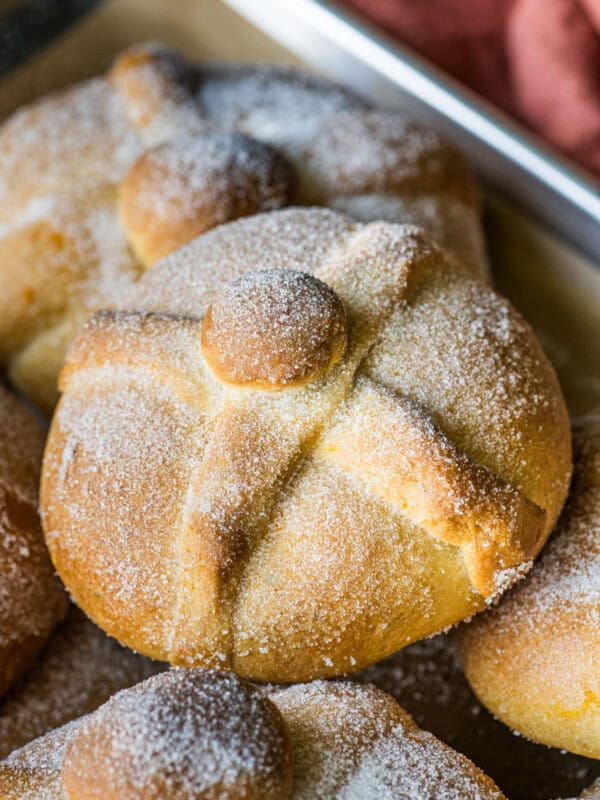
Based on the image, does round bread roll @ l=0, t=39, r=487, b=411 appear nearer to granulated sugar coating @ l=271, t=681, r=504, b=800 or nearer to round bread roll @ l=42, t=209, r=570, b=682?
round bread roll @ l=42, t=209, r=570, b=682

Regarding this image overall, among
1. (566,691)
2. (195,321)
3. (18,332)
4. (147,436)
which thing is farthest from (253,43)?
(566,691)

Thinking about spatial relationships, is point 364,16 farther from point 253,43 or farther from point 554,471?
point 554,471

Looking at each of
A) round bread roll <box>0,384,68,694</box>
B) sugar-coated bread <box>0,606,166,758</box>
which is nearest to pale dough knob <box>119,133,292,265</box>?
round bread roll <box>0,384,68,694</box>

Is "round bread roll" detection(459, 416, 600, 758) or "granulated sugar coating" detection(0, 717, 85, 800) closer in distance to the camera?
"granulated sugar coating" detection(0, 717, 85, 800)

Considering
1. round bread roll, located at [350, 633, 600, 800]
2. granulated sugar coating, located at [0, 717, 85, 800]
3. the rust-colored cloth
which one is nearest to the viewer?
Answer: granulated sugar coating, located at [0, 717, 85, 800]

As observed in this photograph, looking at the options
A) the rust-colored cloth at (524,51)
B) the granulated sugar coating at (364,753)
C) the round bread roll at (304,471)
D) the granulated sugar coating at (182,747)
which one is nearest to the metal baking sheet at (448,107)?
the rust-colored cloth at (524,51)

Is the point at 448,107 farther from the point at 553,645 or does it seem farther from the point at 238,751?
the point at 238,751

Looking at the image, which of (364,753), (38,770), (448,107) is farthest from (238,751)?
(448,107)
